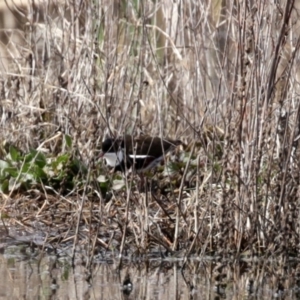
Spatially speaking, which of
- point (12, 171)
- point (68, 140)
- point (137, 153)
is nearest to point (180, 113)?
point (137, 153)

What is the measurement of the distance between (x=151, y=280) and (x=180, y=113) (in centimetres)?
119

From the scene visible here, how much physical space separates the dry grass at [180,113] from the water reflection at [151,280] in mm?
104

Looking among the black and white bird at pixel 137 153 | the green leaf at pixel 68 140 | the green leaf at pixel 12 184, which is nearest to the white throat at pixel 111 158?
the black and white bird at pixel 137 153

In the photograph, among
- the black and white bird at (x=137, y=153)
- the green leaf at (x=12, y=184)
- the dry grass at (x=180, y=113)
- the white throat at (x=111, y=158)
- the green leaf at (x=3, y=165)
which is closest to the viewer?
the dry grass at (x=180, y=113)

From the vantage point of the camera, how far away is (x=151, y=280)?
5.34m

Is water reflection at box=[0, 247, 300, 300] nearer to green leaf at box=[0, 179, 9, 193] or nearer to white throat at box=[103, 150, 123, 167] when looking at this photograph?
white throat at box=[103, 150, 123, 167]

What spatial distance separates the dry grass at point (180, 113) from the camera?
16.6 ft

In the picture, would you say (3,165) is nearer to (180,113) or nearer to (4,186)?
(4,186)

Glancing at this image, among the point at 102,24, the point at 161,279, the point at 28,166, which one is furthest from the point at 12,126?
the point at 161,279

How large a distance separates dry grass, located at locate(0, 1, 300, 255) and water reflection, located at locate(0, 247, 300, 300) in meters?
0.10

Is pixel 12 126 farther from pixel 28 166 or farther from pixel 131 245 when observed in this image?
pixel 131 245

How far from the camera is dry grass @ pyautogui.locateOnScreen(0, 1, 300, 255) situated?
5.07 m

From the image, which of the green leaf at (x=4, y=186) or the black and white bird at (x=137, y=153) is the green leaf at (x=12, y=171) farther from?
the black and white bird at (x=137, y=153)

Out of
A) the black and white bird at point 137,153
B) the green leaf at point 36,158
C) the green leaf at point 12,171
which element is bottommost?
the green leaf at point 12,171
